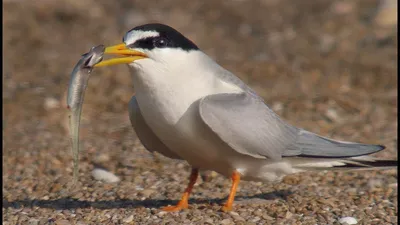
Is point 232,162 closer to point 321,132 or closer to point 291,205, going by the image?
point 291,205

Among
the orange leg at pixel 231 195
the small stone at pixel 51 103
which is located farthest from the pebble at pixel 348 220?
the small stone at pixel 51 103

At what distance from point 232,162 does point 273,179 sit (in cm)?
31

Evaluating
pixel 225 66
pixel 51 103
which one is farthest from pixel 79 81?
pixel 225 66

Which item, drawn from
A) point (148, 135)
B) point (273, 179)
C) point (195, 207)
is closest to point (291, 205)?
point (273, 179)

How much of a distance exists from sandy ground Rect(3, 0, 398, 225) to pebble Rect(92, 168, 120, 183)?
0.06 m

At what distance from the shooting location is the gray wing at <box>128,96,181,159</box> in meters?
4.14

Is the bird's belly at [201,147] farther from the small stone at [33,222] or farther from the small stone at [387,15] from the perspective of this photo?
the small stone at [387,15]

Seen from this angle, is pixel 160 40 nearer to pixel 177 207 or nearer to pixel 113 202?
pixel 177 207

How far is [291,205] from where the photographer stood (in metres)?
4.40

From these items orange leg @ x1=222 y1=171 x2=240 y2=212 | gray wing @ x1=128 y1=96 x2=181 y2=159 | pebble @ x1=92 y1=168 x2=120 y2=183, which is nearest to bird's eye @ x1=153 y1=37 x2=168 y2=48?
gray wing @ x1=128 y1=96 x2=181 y2=159

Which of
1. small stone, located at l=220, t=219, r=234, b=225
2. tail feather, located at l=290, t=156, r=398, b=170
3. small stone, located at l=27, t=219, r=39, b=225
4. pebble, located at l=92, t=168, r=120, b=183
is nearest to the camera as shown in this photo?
small stone, located at l=220, t=219, r=234, b=225

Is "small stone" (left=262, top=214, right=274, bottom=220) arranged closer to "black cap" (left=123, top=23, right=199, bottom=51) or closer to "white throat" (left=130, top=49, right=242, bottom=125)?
"white throat" (left=130, top=49, right=242, bottom=125)

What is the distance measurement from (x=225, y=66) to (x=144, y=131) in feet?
13.1

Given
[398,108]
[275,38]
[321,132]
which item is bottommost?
[321,132]
